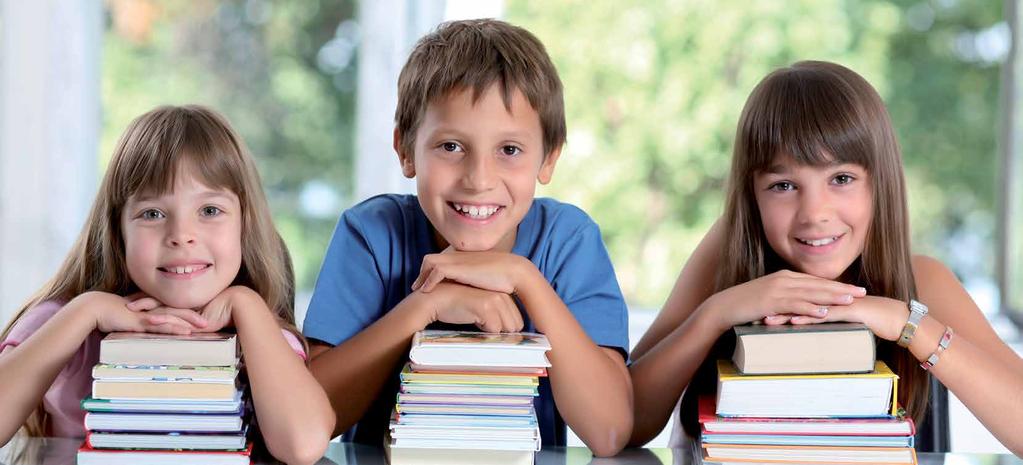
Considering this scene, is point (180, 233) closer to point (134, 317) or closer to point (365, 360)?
point (134, 317)

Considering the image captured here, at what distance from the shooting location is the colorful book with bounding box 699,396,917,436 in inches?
49.3

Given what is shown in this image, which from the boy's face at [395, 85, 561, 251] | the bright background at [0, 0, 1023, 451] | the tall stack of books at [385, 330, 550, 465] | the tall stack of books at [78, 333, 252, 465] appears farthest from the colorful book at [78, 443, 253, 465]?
the bright background at [0, 0, 1023, 451]

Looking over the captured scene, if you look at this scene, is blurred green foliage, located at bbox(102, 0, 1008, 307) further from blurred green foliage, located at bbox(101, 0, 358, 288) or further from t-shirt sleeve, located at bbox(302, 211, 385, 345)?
t-shirt sleeve, located at bbox(302, 211, 385, 345)

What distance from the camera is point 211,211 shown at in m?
1.53

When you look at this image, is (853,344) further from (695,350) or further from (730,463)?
(695,350)

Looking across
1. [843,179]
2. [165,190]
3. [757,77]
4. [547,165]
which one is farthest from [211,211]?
[757,77]

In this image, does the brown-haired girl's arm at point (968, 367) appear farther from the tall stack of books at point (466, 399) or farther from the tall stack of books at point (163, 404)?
the tall stack of books at point (163, 404)

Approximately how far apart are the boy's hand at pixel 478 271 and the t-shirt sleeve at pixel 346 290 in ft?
0.66

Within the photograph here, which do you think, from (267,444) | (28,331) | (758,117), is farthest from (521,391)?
(28,331)

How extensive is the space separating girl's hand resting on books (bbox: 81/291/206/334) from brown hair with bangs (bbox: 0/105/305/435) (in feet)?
0.57

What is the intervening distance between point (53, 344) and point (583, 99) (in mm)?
2749

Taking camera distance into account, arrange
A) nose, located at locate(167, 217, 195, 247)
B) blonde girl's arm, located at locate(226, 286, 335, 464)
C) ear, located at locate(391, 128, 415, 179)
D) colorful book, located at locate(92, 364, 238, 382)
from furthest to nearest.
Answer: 1. ear, located at locate(391, 128, 415, 179)
2. nose, located at locate(167, 217, 195, 247)
3. blonde girl's arm, located at locate(226, 286, 335, 464)
4. colorful book, located at locate(92, 364, 238, 382)

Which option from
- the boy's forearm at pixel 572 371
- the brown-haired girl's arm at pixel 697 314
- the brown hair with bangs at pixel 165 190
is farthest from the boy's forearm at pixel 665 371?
the brown hair with bangs at pixel 165 190

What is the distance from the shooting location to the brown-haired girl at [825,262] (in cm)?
145
